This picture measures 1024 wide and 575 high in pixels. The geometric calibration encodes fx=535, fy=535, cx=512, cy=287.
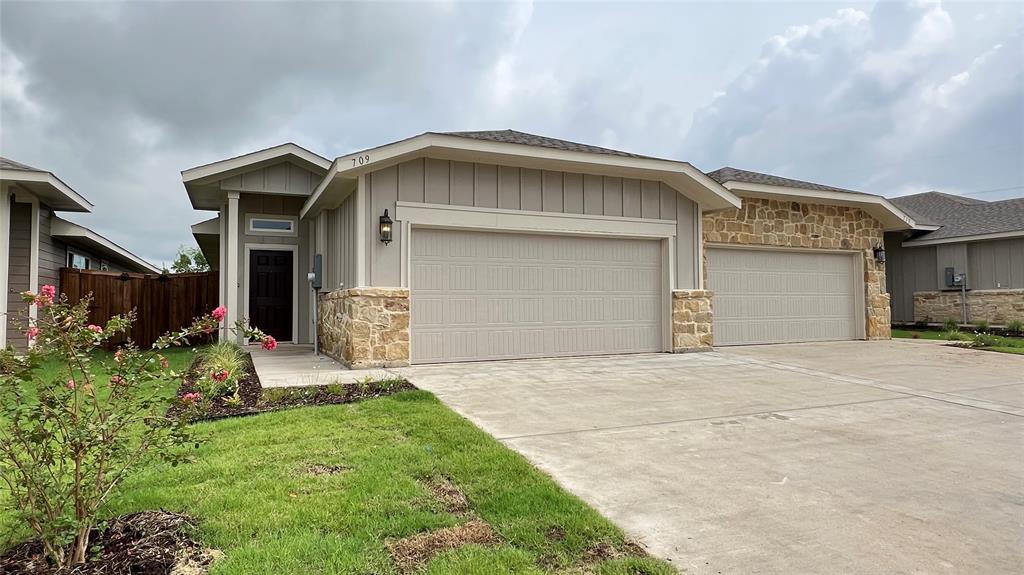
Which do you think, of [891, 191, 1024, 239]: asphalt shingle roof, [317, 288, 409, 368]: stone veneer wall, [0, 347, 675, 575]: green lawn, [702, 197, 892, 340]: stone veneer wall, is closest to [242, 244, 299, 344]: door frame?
[317, 288, 409, 368]: stone veneer wall

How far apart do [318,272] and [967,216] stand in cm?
1842

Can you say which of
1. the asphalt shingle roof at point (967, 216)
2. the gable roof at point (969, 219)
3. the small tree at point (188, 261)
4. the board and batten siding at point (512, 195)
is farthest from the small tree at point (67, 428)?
the small tree at point (188, 261)

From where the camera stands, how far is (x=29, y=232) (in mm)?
9828

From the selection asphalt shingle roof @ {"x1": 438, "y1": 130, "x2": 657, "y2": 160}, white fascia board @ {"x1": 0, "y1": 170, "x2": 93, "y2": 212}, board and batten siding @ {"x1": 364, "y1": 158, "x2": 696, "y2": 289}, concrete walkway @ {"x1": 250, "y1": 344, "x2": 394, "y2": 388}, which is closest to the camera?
concrete walkway @ {"x1": 250, "y1": 344, "x2": 394, "y2": 388}

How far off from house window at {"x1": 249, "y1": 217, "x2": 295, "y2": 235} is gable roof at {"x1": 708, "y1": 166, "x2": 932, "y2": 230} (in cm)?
916

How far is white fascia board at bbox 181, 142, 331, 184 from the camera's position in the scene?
391 inches

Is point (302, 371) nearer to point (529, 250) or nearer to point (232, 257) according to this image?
point (529, 250)

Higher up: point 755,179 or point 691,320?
point 755,179

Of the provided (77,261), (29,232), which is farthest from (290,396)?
(77,261)

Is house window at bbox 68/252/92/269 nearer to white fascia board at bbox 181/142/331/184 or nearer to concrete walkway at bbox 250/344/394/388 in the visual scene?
white fascia board at bbox 181/142/331/184

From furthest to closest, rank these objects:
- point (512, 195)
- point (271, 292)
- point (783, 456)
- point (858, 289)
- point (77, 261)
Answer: point (77, 261)
point (858, 289)
point (271, 292)
point (512, 195)
point (783, 456)

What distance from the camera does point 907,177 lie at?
94.5ft

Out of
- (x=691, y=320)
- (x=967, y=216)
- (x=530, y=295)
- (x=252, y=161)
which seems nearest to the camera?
(x=530, y=295)

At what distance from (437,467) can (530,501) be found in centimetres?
77
